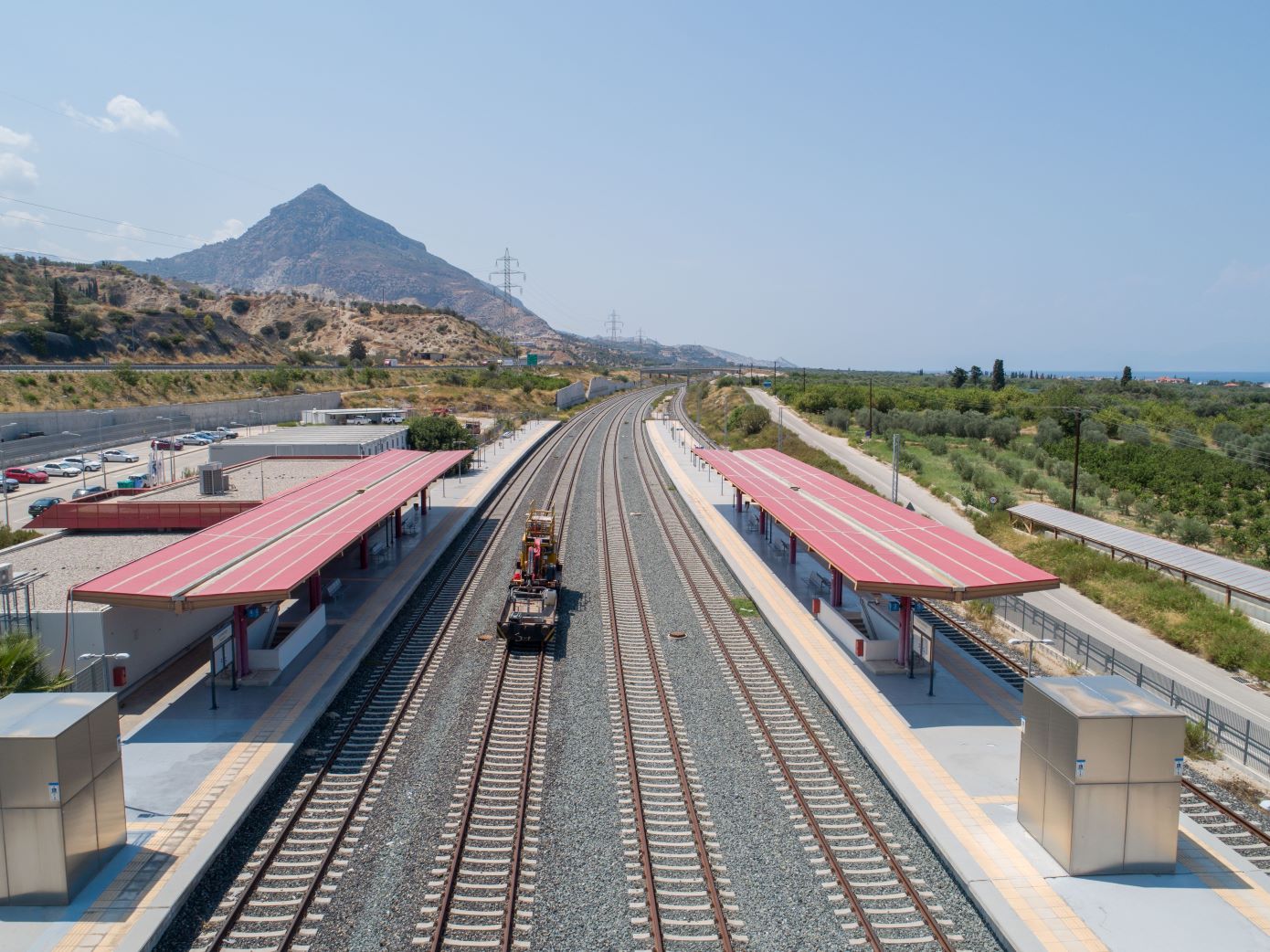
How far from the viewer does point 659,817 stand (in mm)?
12094

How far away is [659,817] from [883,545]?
10.2m

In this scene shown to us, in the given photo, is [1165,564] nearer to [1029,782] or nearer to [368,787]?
[1029,782]

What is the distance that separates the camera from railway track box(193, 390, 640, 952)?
9492mm

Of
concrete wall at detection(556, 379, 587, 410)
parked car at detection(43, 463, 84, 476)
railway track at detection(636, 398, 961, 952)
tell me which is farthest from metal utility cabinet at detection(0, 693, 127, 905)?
concrete wall at detection(556, 379, 587, 410)

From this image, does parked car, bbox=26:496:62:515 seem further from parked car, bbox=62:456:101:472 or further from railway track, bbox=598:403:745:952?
railway track, bbox=598:403:745:952

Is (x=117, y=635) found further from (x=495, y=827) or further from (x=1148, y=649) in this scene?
(x=1148, y=649)

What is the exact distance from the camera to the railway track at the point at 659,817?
9.69 metres

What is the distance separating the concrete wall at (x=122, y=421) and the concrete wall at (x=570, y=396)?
26.4 m

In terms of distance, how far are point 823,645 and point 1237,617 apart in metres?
12.3

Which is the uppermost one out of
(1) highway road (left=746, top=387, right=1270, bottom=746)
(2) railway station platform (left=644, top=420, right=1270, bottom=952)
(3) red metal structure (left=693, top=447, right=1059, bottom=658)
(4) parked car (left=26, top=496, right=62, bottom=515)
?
(3) red metal structure (left=693, top=447, right=1059, bottom=658)

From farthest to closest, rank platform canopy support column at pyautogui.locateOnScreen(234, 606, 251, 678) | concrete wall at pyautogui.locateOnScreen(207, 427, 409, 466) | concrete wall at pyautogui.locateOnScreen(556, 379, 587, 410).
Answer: concrete wall at pyautogui.locateOnScreen(556, 379, 587, 410) < concrete wall at pyautogui.locateOnScreen(207, 427, 409, 466) < platform canopy support column at pyautogui.locateOnScreen(234, 606, 251, 678)

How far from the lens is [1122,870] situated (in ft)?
34.2

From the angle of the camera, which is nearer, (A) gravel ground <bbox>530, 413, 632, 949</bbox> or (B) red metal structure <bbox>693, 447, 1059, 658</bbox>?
(A) gravel ground <bbox>530, 413, 632, 949</bbox>

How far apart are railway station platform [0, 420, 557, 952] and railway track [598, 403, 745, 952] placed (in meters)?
5.30
